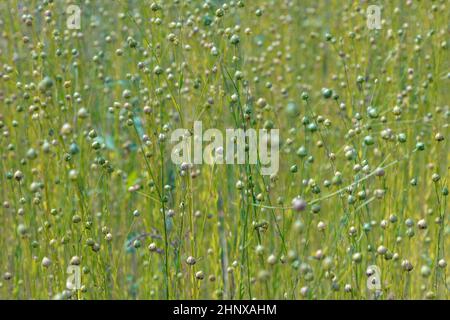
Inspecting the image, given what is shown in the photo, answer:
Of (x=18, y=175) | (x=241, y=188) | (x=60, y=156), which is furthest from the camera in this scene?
(x=60, y=156)

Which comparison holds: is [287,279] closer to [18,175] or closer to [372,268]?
[372,268]

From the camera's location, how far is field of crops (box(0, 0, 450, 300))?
6.55 feet

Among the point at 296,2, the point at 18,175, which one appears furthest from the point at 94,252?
the point at 296,2

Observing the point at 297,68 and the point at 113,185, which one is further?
the point at 297,68

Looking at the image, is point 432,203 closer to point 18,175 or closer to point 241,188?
point 241,188

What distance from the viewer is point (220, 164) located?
239cm

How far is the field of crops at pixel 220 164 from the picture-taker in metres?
2.00

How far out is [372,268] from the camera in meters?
1.80

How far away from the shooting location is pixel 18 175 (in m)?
1.92

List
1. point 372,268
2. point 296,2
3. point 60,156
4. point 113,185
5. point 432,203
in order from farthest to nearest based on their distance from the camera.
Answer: point 296,2 < point 113,185 < point 432,203 < point 60,156 < point 372,268

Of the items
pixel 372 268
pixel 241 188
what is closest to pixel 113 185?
pixel 241 188
